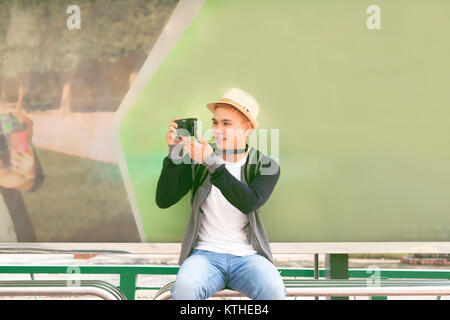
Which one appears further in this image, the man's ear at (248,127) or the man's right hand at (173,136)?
the man's ear at (248,127)

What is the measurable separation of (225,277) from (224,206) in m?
0.31

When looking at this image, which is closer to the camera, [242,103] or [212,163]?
[212,163]

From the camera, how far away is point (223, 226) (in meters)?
1.89

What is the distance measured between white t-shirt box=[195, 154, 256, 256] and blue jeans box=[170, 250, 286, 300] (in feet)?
0.13

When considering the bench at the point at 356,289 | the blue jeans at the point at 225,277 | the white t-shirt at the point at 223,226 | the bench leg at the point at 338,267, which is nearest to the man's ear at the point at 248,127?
the white t-shirt at the point at 223,226

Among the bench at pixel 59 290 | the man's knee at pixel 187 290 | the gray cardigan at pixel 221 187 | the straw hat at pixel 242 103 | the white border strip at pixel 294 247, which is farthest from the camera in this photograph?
the white border strip at pixel 294 247

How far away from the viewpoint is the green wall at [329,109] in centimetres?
230

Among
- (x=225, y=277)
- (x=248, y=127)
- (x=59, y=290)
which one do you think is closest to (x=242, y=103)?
(x=248, y=127)

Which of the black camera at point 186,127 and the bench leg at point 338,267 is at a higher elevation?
the black camera at point 186,127

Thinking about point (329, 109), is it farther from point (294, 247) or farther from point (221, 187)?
point (221, 187)

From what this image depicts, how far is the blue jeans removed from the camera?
5.33ft

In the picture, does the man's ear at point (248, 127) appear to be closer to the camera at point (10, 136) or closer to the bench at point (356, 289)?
the bench at point (356, 289)

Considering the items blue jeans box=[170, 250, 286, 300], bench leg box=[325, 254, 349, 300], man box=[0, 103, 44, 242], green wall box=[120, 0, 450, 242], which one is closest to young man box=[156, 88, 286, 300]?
blue jeans box=[170, 250, 286, 300]
